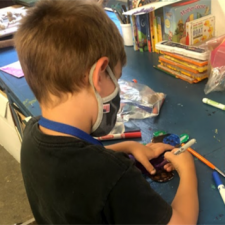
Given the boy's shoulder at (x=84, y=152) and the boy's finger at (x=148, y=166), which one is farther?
the boy's finger at (x=148, y=166)

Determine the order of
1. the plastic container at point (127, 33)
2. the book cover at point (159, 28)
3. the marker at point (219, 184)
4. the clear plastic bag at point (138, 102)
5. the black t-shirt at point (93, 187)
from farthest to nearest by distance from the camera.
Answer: the plastic container at point (127, 33) → the book cover at point (159, 28) → the clear plastic bag at point (138, 102) → the marker at point (219, 184) → the black t-shirt at point (93, 187)

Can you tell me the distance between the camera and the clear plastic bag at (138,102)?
2.97 feet

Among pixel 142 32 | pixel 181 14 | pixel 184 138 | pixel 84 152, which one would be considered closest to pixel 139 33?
pixel 142 32

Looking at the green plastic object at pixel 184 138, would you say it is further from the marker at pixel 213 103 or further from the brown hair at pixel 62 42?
the brown hair at pixel 62 42

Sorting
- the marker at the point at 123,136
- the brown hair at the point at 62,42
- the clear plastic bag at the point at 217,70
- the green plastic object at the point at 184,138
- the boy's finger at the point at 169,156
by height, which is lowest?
the marker at the point at 123,136

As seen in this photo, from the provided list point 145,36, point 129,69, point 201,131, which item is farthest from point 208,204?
point 145,36

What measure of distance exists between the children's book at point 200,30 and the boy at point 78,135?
540 millimetres

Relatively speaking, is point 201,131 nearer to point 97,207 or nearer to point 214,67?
point 214,67

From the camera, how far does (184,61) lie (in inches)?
40.7

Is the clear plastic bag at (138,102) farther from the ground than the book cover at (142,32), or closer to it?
closer to it

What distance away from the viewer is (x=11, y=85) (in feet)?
4.05

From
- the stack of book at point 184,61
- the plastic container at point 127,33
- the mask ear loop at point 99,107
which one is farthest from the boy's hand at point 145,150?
the plastic container at point 127,33

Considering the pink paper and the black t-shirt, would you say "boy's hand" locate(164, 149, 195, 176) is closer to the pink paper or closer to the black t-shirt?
the black t-shirt

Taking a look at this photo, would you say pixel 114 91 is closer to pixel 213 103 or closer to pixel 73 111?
pixel 73 111
